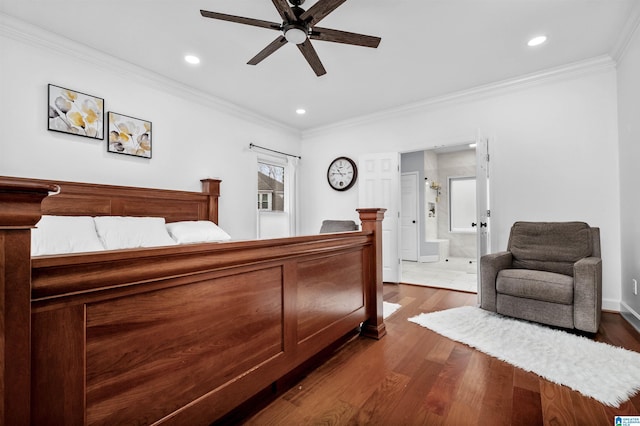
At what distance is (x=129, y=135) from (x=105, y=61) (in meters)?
0.73

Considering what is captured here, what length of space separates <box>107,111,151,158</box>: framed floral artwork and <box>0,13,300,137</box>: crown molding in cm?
47

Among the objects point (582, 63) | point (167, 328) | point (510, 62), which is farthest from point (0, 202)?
point (582, 63)

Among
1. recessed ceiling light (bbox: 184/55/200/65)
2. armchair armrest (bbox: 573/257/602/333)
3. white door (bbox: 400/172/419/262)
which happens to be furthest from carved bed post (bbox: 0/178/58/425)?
white door (bbox: 400/172/419/262)

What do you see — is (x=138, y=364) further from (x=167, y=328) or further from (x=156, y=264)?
(x=156, y=264)

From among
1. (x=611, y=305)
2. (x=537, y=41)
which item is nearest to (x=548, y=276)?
(x=611, y=305)

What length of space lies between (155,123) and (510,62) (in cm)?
404

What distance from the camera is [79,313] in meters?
0.87

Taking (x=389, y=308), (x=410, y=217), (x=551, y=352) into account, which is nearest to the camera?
(x=551, y=352)

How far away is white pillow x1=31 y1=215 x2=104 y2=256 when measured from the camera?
1.96 meters

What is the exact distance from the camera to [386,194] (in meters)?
4.48

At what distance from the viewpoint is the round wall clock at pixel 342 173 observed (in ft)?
16.1

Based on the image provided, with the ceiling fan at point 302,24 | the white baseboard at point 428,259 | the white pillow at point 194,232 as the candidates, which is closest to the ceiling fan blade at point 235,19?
the ceiling fan at point 302,24

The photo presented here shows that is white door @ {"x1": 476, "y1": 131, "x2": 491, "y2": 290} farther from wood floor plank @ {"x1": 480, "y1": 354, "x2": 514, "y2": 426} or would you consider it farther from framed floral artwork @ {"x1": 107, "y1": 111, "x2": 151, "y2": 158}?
framed floral artwork @ {"x1": 107, "y1": 111, "x2": 151, "y2": 158}

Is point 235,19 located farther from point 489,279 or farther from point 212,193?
point 489,279
